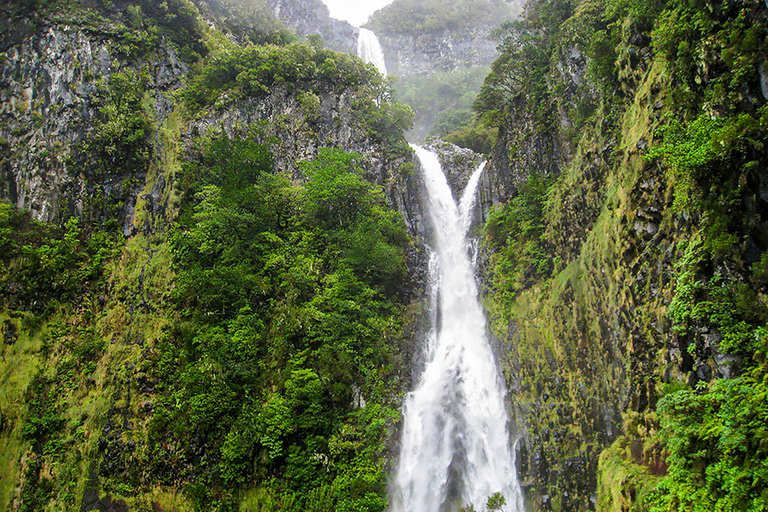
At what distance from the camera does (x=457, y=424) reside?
1247cm

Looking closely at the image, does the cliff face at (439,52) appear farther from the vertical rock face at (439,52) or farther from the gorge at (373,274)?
the gorge at (373,274)

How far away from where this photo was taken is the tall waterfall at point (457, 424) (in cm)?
1117

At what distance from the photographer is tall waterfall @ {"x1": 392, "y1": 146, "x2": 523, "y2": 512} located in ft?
36.7

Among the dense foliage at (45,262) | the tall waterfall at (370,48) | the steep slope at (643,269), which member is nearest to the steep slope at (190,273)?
the dense foliage at (45,262)

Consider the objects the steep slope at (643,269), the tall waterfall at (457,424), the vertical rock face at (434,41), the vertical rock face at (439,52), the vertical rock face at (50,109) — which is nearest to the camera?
the steep slope at (643,269)

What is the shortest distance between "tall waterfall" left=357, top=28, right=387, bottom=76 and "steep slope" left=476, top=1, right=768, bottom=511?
38.6 m

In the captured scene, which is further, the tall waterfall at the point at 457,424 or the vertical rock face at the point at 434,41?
the vertical rock face at the point at 434,41

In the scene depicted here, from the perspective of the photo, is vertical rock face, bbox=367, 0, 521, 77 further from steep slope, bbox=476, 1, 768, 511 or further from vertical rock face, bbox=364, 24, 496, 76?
steep slope, bbox=476, 1, 768, 511

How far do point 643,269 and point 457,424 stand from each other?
7.17 meters

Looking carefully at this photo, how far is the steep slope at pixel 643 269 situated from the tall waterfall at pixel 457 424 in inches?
31.1

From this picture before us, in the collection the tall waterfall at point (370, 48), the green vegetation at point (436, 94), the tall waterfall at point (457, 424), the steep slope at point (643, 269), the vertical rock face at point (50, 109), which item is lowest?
the tall waterfall at point (457, 424)

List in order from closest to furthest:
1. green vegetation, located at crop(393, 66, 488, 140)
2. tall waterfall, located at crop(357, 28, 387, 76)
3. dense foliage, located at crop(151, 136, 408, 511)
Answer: dense foliage, located at crop(151, 136, 408, 511)
green vegetation, located at crop(393, 66, 488, 140)
tall waterfall, located at crop(357, 28, 387, 76)

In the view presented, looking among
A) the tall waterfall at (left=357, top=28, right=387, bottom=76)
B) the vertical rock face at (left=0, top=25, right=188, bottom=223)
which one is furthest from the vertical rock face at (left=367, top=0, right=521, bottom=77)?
the vertical rock face at (left=0, top=25, right=188, bottom=223)

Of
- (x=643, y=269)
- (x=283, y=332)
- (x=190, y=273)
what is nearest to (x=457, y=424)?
(x=283, y=332)
